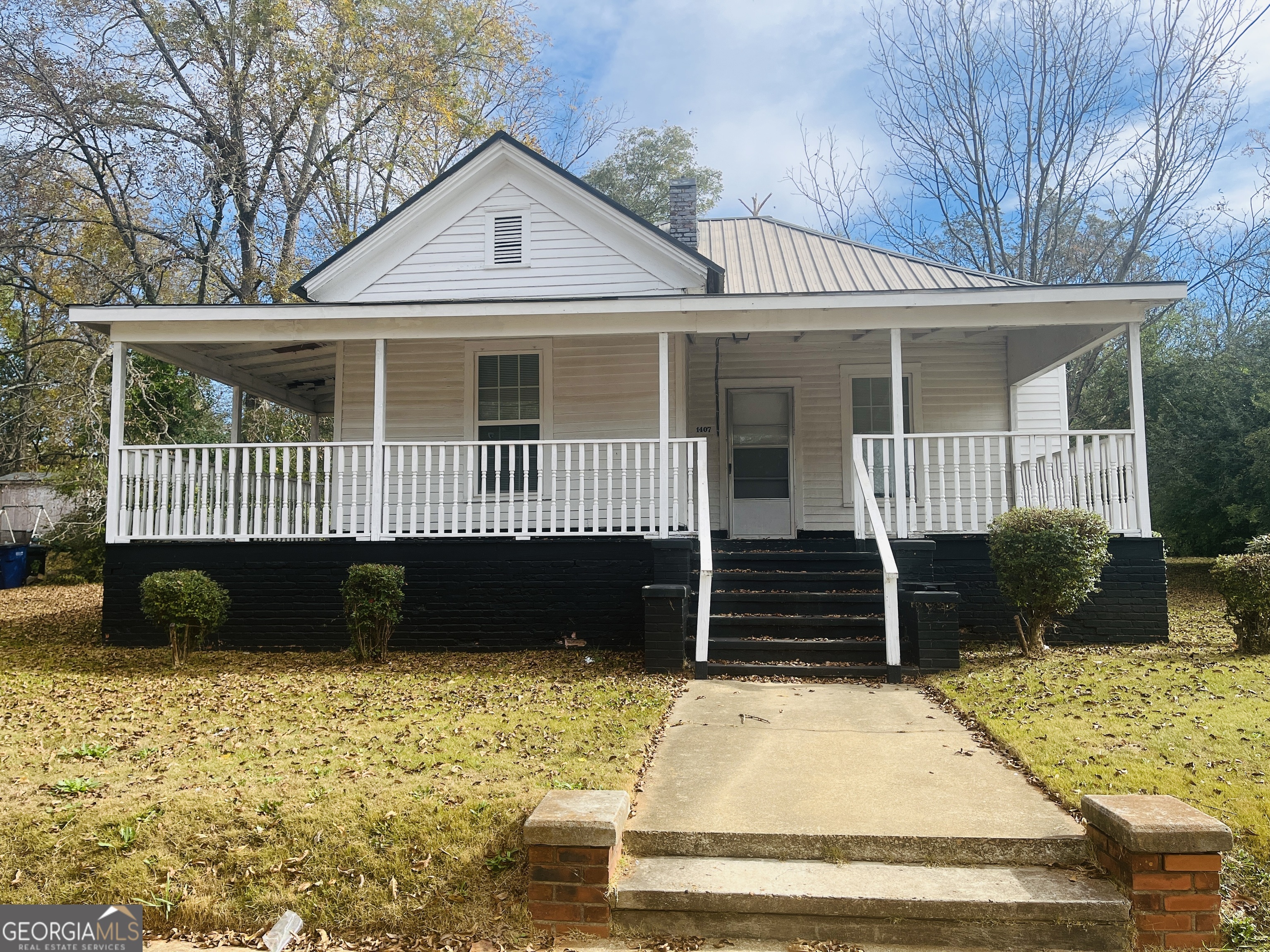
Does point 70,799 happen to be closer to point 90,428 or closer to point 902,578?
point 902,578

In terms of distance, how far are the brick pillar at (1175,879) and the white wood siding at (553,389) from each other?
27.8 ft

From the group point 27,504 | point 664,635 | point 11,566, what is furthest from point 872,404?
point 27,504

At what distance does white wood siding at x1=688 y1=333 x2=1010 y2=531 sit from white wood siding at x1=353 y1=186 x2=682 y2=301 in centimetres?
157

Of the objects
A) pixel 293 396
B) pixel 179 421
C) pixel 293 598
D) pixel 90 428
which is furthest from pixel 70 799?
pixel 179 421

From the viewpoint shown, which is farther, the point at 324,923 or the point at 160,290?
the point at 160,290

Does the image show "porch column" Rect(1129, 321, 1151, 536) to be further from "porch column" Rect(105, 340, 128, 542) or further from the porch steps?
"porch column" Rect(105, 340, 128, 542)

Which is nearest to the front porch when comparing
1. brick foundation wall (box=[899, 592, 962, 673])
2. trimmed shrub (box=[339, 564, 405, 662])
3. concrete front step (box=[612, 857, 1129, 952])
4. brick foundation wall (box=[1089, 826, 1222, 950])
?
brick foundation wall (box=[899, 592, 962, 673])

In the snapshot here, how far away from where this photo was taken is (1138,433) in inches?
368

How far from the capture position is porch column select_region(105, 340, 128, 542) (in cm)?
986

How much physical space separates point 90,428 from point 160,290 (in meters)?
6.33

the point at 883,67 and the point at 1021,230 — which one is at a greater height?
the point at 883,67

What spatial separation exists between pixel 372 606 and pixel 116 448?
12.6 feet

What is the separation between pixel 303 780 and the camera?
16.1ft

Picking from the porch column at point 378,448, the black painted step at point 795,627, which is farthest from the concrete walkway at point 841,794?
the porch column at point 378,448
